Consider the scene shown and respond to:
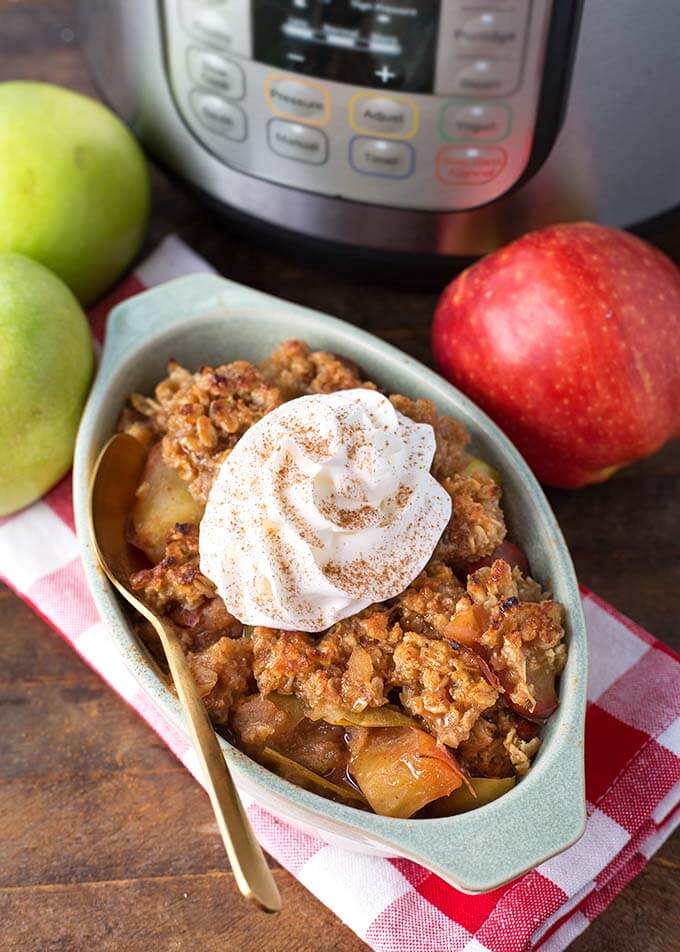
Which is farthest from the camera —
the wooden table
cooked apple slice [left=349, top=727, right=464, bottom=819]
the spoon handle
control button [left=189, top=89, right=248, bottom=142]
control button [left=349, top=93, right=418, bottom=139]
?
control button [left=189, top=89, right=248, bottom=142]

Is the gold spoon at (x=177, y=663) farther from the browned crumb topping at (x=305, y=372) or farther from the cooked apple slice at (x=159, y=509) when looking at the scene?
the browned crumb topping at (x=305, y=372)

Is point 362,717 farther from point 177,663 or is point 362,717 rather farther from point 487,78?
point 487,78

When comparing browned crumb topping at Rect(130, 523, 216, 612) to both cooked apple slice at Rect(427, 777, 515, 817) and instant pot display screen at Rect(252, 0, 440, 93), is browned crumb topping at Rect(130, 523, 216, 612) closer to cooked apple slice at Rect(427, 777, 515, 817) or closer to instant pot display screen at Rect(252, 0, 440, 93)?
cooked apple slice at Rect(427, 777, 515, 817)

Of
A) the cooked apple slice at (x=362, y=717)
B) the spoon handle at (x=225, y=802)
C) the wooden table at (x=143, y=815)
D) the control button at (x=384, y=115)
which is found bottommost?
the wooden table at (x=143, y=815)

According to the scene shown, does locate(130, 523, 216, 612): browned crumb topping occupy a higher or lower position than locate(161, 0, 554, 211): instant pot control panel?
lower

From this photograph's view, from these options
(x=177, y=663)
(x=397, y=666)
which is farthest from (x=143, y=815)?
(x=397, y=666)

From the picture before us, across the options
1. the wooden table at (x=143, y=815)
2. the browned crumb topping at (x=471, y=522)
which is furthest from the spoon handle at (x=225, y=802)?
the browned crumb topping at (x=471, y=522)

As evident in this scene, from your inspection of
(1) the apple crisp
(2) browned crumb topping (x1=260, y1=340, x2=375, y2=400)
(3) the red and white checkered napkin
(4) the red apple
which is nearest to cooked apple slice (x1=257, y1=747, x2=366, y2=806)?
(1) the apple crisp

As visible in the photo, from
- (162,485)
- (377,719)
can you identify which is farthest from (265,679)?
(162,485)
